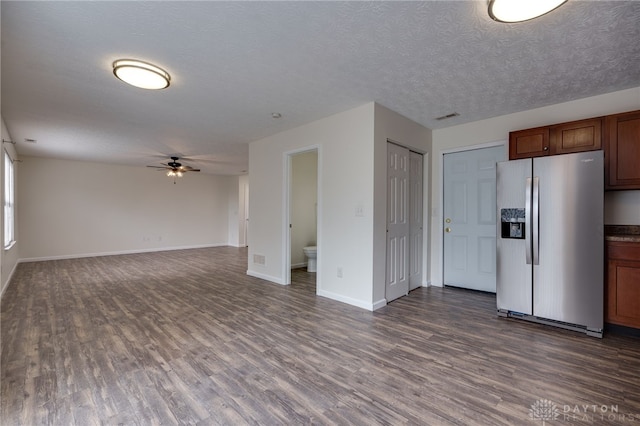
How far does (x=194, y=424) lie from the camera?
1.59 metres

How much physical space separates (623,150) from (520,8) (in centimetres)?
222

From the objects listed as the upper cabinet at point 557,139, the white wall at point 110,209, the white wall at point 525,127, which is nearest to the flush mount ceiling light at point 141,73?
the white wall at point 525,127

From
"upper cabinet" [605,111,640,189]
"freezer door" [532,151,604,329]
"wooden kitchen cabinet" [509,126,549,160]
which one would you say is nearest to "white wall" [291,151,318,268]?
"wooden kitchen cabinet" [509,126,549,160]

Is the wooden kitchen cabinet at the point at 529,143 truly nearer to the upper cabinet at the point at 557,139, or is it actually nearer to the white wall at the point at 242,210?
the upper cabinet at the point at 557,139

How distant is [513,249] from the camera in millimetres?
3115

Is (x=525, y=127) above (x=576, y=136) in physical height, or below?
above

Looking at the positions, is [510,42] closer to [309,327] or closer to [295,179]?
[309,327]

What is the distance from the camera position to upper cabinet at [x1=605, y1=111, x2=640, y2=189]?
9.11 feet

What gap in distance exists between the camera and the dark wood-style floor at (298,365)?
169cm

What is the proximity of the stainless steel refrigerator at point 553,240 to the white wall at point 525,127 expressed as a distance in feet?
2.43

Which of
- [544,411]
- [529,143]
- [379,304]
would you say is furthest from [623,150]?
[379,304]

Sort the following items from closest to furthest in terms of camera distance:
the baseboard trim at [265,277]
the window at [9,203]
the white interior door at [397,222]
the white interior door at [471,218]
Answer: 1. the white interior door at [397,222]
2. the white interior door at [471,218]
3. the baseboard trim at [265,277]
4. the window at [9,203]

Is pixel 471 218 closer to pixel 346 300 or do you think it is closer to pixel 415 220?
pixel 415 220

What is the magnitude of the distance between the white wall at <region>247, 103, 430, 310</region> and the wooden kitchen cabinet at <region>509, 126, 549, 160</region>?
1.19m
